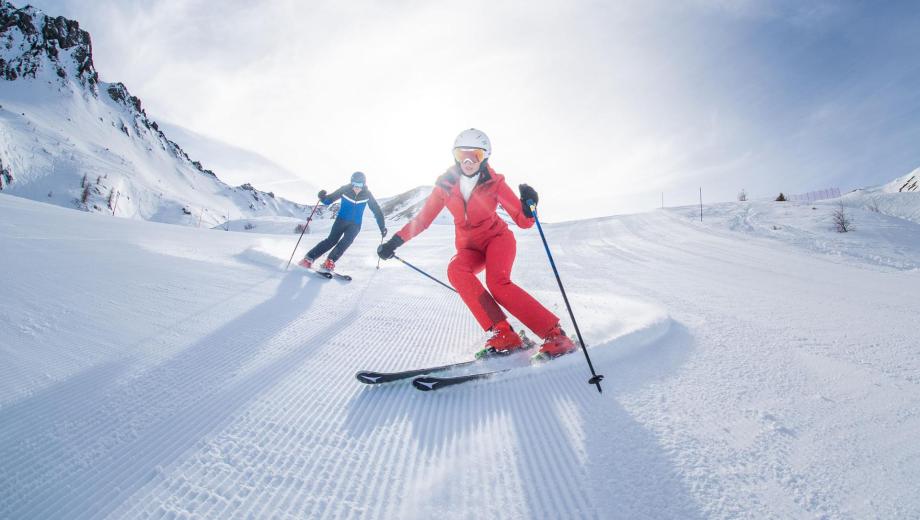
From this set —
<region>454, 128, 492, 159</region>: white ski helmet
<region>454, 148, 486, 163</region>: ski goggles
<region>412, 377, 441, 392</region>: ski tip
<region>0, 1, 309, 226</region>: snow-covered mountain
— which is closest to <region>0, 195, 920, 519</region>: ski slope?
<region>412, 377, 441, 392</region>: ski tip

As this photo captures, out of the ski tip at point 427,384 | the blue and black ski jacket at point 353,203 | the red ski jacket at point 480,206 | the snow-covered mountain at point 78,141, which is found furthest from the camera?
the snow-covered mountain at point 78,141

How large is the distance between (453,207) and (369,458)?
7.04 ft

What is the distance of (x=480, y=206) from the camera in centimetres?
295

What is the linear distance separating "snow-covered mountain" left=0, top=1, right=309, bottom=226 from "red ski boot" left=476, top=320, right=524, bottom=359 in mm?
48322

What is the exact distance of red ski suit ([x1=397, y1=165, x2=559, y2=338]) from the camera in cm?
271

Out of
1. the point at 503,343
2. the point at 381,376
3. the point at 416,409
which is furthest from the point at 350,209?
the point at 416,409

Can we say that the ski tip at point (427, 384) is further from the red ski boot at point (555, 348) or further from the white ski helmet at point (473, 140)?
the white ski helmet at point (473, 140)

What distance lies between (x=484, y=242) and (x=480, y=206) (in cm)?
30

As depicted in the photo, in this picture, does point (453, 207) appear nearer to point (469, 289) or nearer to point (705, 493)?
point (469, 289)

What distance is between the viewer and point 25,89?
53.7 meters

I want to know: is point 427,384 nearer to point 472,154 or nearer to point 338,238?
point 472,154

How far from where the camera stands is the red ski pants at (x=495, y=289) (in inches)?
101

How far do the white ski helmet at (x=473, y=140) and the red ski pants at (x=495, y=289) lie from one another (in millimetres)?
735

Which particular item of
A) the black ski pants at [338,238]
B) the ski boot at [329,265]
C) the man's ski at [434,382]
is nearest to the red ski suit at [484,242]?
the man's ski at [434,382]
